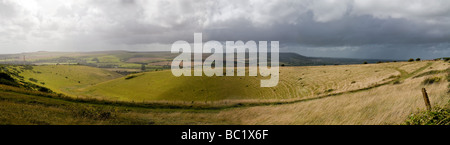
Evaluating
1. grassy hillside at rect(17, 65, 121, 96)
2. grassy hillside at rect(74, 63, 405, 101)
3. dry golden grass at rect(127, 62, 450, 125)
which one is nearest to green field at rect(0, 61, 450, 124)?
dry golden grass at rect(127, 62, 450, 125)

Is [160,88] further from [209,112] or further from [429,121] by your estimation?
[429,121]

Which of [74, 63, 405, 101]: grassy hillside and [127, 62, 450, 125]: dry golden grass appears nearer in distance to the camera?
[127, 62, 450, 125]: dry golden grass

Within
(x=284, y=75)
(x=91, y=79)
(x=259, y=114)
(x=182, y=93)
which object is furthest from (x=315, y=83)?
(x=91, y=79)

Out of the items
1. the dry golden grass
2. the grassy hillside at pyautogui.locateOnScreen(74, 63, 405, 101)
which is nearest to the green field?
the dry golden grass

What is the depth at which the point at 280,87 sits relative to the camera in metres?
40.5

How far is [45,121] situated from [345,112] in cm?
1835

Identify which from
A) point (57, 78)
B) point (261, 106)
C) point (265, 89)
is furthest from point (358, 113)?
point (57, 78)

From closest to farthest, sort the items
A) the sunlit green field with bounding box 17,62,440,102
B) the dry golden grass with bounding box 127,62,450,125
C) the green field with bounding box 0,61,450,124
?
the dry golden grass with bounding box 127,62,450,125, the green field with bounding box 0,61,450,124, the sunlit green field with bounding box 17,62,440,102

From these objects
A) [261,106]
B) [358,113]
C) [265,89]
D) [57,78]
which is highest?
[358,113]

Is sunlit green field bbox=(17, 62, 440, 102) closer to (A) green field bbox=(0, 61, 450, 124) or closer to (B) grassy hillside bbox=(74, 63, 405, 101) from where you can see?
(B) grassy hillside bbox=(74, 63, 405, 101)

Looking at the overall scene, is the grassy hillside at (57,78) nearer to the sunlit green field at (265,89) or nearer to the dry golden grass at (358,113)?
the sunlit green field at (265,89)

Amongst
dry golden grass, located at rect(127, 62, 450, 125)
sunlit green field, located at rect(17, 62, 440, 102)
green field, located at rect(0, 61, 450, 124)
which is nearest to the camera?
dry golden grass, located at rect(127, 62, 450, 125)

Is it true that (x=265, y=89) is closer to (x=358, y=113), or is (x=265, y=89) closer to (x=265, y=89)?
(x=265, y=89)

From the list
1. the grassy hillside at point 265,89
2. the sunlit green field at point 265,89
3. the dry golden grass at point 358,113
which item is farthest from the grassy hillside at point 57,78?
the dry golden grass at point 358,113
